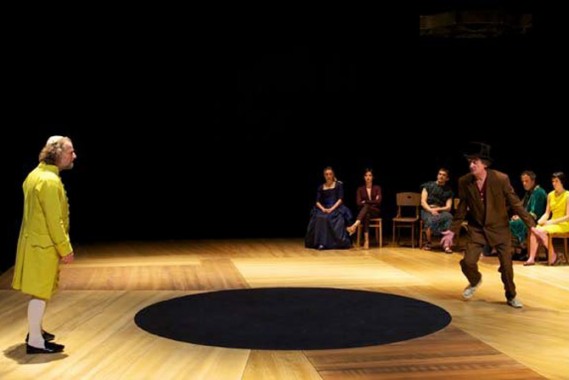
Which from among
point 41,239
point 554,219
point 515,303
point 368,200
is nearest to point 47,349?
point 41,239

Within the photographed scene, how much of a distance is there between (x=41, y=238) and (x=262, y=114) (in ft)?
24.8

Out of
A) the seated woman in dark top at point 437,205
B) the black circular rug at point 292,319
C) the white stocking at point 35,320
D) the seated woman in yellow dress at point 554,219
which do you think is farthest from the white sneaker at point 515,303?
the seated woman in dark top at point 437,205

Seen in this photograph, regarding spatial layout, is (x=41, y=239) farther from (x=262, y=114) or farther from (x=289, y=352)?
(x=262, y=114)

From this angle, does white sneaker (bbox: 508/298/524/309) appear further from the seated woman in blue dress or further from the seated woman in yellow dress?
the seated woman in blue dress

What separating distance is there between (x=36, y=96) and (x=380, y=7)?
5.41 m

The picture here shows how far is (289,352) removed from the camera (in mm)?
4531

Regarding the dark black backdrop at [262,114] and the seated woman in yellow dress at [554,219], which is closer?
the seated woman in yellow dress at [554,219]

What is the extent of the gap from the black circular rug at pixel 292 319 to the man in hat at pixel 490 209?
70 centimetres

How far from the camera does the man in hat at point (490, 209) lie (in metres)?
6.04

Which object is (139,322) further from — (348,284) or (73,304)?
(348,284)

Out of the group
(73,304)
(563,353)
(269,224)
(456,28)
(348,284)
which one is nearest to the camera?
(563,353)

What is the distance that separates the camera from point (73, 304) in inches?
243

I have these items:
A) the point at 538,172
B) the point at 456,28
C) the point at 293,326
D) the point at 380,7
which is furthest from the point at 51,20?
the point at 538,172

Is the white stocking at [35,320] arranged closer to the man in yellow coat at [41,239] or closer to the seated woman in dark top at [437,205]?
the man in yellow coat at [41,239]
